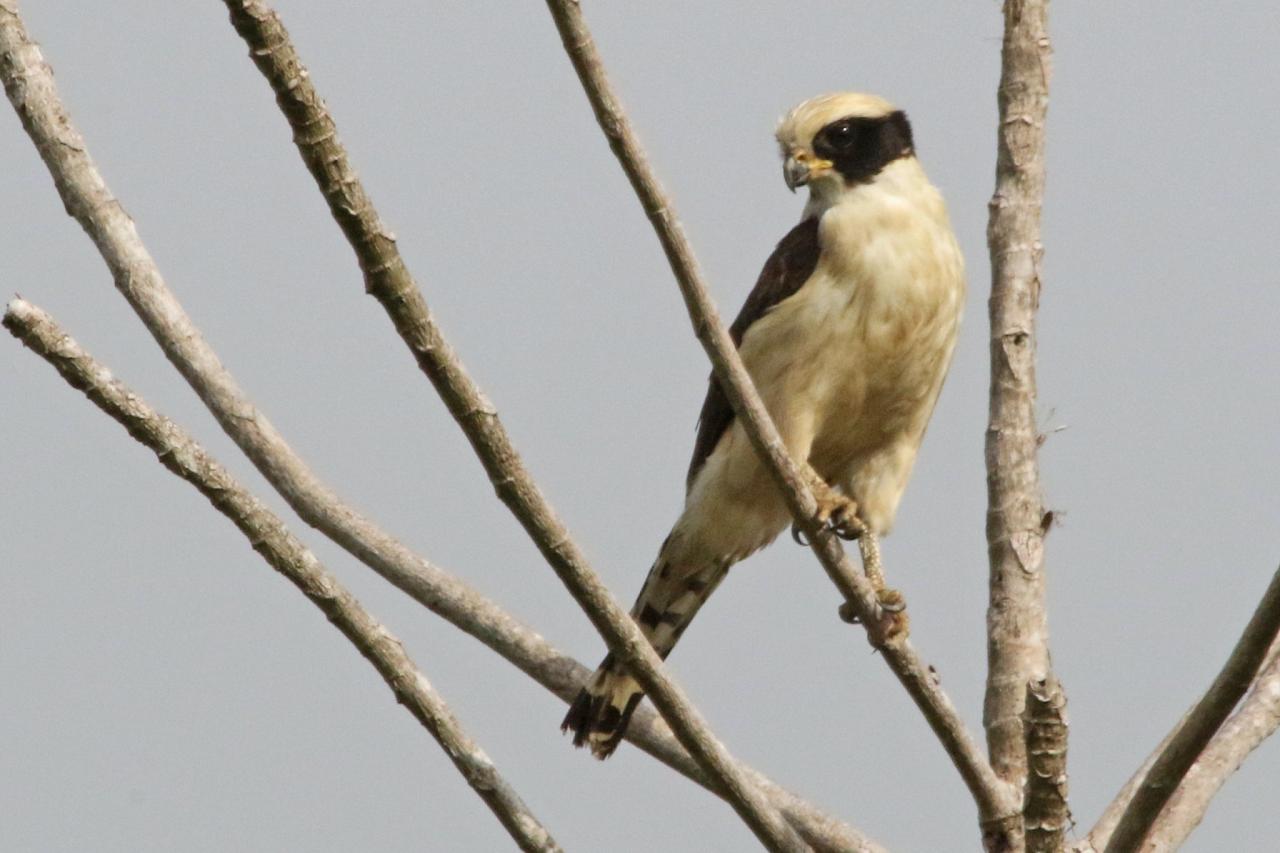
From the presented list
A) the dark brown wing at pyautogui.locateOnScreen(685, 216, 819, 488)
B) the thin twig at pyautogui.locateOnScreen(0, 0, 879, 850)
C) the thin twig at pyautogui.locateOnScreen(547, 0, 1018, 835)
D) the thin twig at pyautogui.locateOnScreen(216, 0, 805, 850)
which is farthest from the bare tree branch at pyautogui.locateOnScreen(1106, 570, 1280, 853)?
the dark brown wing at pyautogui.locateOnScreen(685, 216, 819, 488)

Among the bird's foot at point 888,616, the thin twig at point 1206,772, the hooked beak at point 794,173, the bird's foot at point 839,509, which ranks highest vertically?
the hooked beak at point 794,173

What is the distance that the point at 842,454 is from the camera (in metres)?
5.64

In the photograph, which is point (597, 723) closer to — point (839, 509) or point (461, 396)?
point (839, 509)

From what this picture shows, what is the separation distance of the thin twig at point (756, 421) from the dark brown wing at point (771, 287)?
1.49 metres

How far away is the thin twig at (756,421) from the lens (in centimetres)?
301

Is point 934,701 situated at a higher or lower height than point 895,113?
lower

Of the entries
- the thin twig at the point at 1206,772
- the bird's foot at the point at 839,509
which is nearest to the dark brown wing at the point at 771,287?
the bird's foot at the point at 839,509

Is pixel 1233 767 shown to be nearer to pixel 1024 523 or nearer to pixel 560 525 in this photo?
pixel 1024 523

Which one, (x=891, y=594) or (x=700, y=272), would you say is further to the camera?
(x=891, y=594)

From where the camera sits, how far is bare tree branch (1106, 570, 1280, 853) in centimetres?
305

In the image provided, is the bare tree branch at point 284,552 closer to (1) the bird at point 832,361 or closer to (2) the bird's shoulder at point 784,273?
(1) the bird at point 832,361

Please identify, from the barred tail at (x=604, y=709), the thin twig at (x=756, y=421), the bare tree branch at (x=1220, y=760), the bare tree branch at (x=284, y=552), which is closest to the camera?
the thin twig at (x=756, y=421)

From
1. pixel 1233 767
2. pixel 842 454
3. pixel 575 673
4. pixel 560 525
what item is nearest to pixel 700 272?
pixel 560 525

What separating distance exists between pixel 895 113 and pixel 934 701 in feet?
8.28
